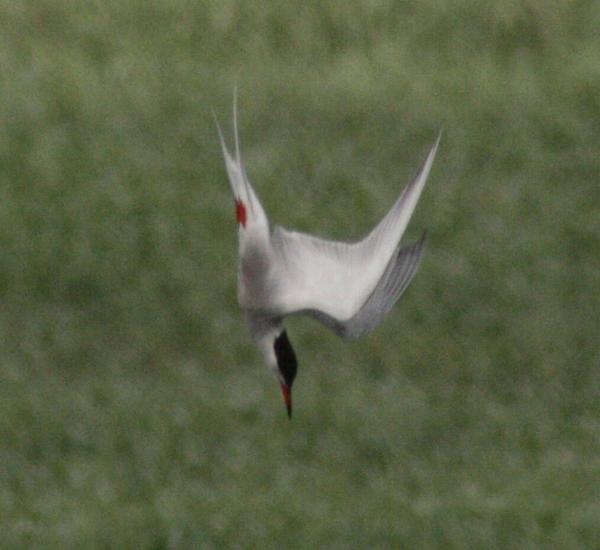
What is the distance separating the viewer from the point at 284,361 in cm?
Result: 443

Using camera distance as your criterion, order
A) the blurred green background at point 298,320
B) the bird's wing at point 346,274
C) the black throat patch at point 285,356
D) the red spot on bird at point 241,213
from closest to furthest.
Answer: the red spot on bird at point 241,213 → the bird's wing at point 346,274 → the black throat patch at point 285,356 → the blurred green background at point 298,320

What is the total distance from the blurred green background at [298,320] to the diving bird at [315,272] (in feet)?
8.17

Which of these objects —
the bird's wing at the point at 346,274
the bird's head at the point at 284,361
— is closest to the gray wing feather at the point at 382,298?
the bird's wing at the point at 346,274

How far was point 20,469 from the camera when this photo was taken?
764 cm

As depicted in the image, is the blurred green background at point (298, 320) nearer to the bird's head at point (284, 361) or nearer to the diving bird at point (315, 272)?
the bird's head at point (284, 361)

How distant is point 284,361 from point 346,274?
374 millimetres

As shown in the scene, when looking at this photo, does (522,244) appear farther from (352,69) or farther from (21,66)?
(21,66)

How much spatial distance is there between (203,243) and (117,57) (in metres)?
1.49

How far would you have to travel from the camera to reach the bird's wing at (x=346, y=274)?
12.9ft

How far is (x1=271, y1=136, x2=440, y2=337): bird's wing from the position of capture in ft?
12.9

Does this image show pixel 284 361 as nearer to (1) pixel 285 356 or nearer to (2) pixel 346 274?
(1) pixel 285 356

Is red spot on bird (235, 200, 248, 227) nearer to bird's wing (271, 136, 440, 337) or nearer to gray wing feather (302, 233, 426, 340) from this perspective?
bird's wing (271, 136, 440, 337)

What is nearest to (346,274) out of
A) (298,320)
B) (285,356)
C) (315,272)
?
(315,272)

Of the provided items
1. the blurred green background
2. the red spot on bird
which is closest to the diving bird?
the red spot on bird
